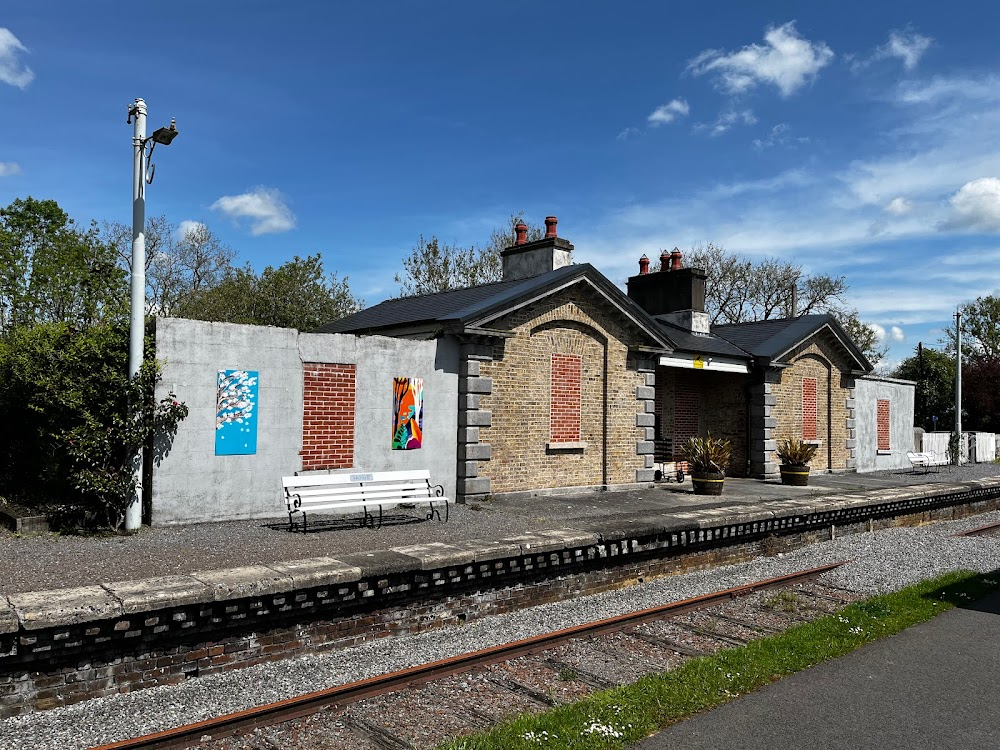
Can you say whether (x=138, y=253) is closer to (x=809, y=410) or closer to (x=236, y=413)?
(x=236, y=413)

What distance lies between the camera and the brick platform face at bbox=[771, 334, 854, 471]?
2106cm

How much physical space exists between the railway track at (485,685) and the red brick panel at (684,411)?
12.0 m

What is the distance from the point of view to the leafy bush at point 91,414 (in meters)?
9.39

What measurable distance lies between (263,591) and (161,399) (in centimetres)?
494

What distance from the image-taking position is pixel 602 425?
15.7 meters

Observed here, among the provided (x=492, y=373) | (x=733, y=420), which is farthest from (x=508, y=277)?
(x=733, y=420)

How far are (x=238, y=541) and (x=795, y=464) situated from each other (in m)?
14.5

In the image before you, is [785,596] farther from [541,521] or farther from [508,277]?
[508,277]

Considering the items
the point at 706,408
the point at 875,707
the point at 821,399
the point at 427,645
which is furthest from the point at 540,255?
the point at 875,707

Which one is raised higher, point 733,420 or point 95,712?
point 733,420

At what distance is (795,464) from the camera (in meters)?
18.9

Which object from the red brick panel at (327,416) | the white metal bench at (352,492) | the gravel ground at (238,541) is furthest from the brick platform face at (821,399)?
the red brick panel at (327,416)

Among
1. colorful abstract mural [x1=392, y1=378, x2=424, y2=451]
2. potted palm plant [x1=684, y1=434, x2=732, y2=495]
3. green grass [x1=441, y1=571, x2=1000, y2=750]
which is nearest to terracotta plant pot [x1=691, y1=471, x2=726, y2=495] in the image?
potted palm plant [x1=684, y1=434, x2=732, y2=495]

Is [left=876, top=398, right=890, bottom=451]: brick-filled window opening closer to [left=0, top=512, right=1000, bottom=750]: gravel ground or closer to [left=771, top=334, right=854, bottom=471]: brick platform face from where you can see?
[left=771, top=334, right=854, bottom=471]: brick platform face
